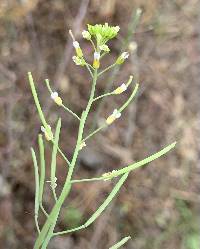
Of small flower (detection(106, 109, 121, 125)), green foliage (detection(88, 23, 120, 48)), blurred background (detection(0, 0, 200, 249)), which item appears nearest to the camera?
green foliage (detection(88, 23, 120, 48))

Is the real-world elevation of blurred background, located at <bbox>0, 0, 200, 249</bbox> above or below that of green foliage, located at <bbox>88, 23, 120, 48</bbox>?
below

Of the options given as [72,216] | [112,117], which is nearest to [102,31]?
[112,117]

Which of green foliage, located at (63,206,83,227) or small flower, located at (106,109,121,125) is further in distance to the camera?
green foliage, located at (63,206,83,227)

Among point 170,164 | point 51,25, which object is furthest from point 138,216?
point 51,25

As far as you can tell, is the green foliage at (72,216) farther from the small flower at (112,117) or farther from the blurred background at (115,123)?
the small flower at (112,117)

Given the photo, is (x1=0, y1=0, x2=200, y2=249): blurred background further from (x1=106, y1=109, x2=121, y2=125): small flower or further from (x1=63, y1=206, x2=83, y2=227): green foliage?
(x1=106, y1=109, x2=121, y2=125): small flower

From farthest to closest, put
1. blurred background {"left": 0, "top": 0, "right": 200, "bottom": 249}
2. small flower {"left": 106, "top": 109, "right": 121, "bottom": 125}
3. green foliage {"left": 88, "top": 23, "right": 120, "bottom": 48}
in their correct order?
blurred background {"left": 0, "top": 0, "right": 200, "bottom": 249} < small flower {"left": 106, "top": 109, "right": 121, "bottom": 125} < green foliage {"left": 88, "top": 23, "right": 120, "bottom": 48}

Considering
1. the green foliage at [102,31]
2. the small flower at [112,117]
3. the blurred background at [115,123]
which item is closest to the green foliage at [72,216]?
the blurred background at [115,123]

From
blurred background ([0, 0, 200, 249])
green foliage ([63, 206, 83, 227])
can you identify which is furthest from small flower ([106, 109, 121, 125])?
green foliage ([63, 206, 83, 227])

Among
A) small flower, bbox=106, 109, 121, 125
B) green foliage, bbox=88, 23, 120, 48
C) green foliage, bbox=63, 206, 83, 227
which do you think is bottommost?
green foliage, bbox=63, 206, 83, 227

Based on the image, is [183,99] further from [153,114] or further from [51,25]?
[51,25]
